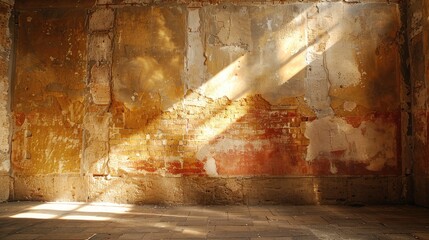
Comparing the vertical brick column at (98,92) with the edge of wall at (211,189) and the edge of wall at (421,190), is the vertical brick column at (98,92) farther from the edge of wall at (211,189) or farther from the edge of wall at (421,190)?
the edge of wall at (421,190)

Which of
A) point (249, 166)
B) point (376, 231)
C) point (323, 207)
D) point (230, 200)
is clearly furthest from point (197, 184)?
point (376, 231)

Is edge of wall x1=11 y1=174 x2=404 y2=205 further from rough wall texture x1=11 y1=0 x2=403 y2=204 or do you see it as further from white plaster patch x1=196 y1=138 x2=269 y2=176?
white plaster patch x1=196 y1=138 x2=269 y2=176

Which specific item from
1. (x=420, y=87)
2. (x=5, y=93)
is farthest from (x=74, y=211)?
(x=420, y=87)

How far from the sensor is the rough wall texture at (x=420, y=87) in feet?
16.9

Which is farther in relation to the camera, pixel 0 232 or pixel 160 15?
pixel 160 15

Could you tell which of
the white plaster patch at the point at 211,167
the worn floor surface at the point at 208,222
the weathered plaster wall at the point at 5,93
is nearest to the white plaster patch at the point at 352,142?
the worn floor surface at the point at 208,222

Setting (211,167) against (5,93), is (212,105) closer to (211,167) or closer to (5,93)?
(211,167)

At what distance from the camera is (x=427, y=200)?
506 cm

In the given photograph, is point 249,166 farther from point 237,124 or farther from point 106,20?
point 106,20

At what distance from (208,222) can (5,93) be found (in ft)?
14.9

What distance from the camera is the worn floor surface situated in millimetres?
3688

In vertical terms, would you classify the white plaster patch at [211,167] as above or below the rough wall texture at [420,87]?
below

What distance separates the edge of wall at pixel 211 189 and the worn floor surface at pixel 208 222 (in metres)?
0.21

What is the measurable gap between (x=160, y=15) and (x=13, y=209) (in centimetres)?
418
